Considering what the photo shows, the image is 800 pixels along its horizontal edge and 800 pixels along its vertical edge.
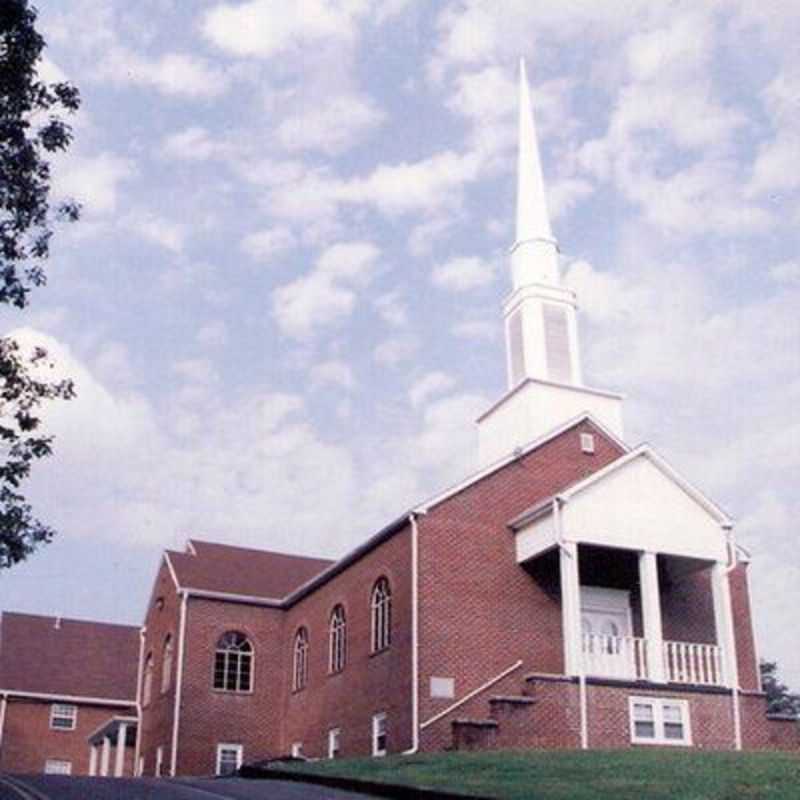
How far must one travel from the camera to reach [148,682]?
139 feet

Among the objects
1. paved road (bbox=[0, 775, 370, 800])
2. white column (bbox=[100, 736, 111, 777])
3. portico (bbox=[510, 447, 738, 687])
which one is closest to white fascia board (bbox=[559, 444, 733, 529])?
portico (bbox=[510, 447, 738, 687])

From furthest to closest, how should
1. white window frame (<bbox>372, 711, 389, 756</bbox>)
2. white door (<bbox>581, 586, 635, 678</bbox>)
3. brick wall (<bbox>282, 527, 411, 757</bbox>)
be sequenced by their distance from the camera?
1. white window frame (<bbox>372, 711, 389, 756</bbox>)
2. brick wall (<bbox>282, 527, 411, 757</bbox>)
3. white door (<bbox>581, 586, 635, 678</bbox>)

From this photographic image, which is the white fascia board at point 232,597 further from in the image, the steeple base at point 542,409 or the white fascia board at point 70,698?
the white fascia board at point 70,698

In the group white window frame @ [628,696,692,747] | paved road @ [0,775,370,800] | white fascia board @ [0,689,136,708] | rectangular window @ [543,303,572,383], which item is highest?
rectangular window @ [543,303,572,383]

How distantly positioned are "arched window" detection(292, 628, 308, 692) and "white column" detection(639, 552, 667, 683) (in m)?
12.4

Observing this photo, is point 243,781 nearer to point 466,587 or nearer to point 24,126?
point 466,587

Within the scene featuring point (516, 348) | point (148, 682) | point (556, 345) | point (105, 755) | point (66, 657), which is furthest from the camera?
point (66, 657)

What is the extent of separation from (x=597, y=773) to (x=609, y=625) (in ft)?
43.2

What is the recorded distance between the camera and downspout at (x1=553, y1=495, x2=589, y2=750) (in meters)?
25.7

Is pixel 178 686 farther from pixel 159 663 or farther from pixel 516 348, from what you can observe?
pixel 516 348

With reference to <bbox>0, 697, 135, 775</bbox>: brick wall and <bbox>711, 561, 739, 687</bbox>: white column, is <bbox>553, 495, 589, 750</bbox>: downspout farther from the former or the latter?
<bbox>0, 697, 135, 775</bbox>: brick wall

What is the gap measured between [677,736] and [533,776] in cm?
1047

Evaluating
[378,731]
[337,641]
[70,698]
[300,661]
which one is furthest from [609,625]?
[70,698]

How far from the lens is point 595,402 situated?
A: 33.2m
